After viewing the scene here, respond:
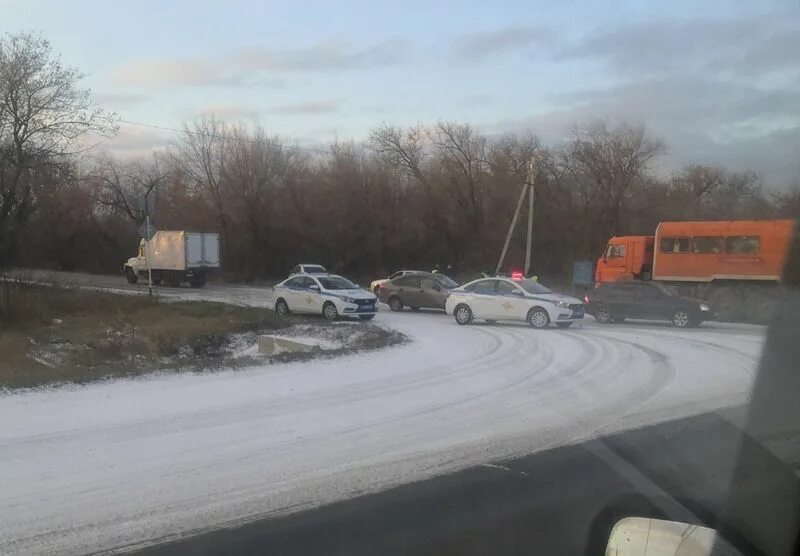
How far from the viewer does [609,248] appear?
29.6 metres

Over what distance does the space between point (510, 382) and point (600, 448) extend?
4.51 metres

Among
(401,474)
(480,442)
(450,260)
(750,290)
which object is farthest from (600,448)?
(450,260)

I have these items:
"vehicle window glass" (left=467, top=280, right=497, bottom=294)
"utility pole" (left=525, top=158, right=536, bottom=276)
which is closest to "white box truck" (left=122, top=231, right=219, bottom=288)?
"utility pole" (left=525, top=158, right=536, bottom=276)

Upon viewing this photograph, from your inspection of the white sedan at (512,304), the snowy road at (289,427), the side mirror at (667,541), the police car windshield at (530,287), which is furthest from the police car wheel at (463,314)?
the side mirror at (667,541)

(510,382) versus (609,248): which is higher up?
(609,248)

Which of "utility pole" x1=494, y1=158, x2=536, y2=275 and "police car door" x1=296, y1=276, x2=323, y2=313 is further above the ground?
"utility pole" x1=494, y1=158, x2=536, y2=275

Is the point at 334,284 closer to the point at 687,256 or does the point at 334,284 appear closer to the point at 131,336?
the point at 131,336

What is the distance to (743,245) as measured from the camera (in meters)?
20.6

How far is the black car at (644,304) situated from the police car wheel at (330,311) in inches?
324

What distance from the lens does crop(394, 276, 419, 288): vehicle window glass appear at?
93.6 ft

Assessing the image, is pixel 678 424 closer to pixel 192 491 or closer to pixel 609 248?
pixel 192 491

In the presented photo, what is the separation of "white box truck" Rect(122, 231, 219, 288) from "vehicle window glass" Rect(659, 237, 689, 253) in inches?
1052

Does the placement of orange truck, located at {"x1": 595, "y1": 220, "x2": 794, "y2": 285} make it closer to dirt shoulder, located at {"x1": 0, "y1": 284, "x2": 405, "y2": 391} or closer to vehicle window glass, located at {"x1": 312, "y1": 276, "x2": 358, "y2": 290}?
dirt shoulder, located at {"x1": 0, "y1": 284, "x2": 405, "y2": 391}

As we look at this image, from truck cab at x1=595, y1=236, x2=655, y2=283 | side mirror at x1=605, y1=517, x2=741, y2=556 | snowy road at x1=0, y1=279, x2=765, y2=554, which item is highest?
truck cab at x1=595, y1=236, x2=655, y2=283
